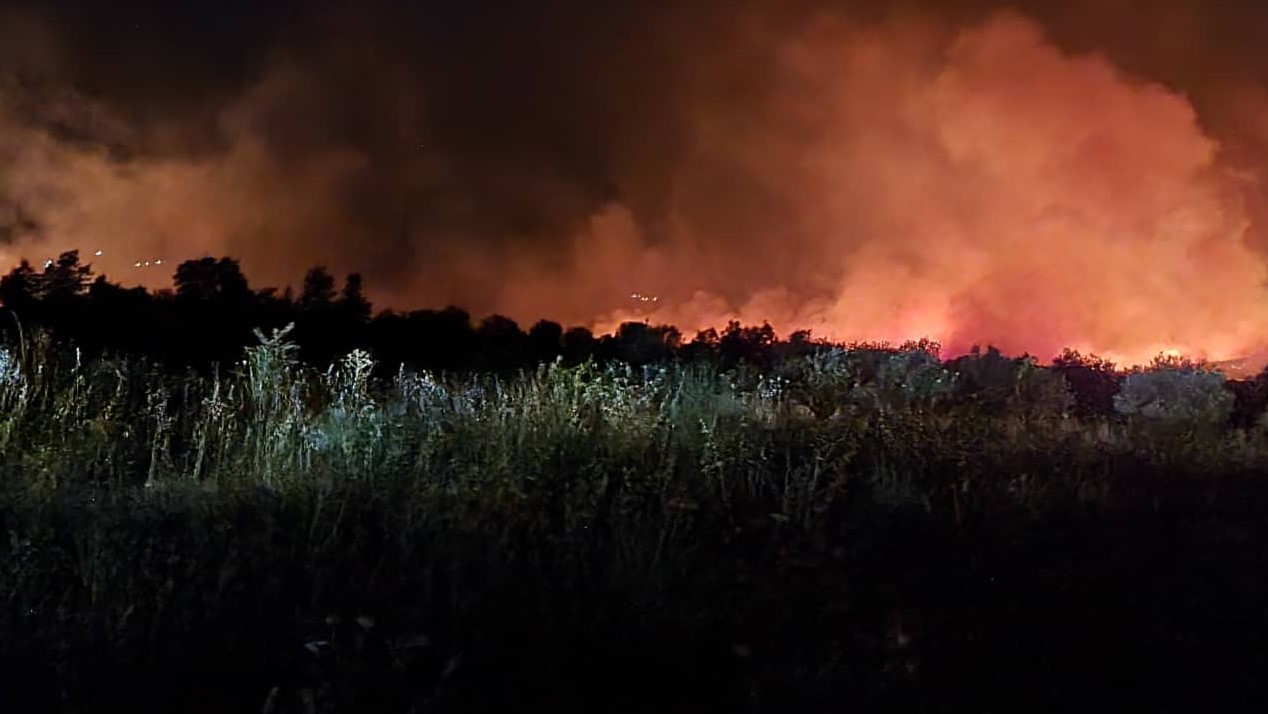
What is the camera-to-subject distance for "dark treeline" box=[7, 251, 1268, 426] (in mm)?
10656

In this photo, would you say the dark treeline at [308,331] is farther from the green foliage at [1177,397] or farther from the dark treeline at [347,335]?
the green foliage at [1177,397]

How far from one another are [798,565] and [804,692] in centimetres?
107

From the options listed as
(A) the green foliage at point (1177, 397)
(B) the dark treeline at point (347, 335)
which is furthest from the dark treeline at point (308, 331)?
(A) the green foliage at point (1177, 397)

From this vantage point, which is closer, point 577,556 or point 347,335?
point 577,556

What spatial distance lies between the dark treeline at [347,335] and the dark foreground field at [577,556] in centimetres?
292

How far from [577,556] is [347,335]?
7.63 m

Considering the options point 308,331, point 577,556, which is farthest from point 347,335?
point 577,556

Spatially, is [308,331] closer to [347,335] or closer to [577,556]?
[347,335]

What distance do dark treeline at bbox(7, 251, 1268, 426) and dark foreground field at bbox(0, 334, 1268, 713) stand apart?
9.59 ft

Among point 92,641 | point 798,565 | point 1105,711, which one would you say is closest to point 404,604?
point 92,641

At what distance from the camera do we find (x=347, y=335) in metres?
12.2

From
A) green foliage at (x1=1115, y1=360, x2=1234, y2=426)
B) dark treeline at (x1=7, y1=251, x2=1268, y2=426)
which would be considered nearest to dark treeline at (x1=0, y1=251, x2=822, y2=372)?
dark treeline at (x1=7, y1=251, x2=1268, y2=426)

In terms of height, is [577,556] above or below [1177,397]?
below

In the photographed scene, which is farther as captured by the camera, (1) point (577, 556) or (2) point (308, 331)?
(2) point (308, 331)
